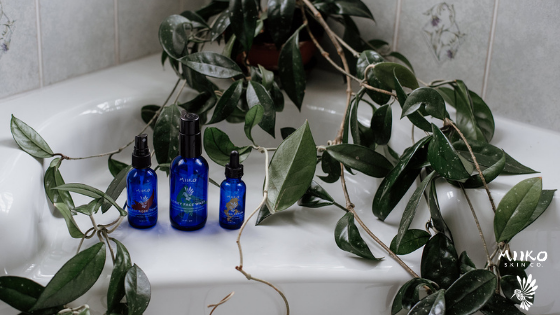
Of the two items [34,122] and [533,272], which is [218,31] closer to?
[34,122]

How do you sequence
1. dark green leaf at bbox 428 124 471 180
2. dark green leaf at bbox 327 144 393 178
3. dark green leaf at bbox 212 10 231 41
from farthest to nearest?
dark green leaf at bbox 212 10 231 41
dark green leaf at bbox 327 144 393 178
dark green leaf at bbox 428 124 471 180

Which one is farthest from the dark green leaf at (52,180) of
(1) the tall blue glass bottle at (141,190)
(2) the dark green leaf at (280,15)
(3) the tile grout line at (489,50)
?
(3) the tile grout line at (489,50)

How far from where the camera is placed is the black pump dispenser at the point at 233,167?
0.78 metres

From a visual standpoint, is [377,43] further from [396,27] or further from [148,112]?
[148,112]

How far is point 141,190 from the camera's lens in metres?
0.80

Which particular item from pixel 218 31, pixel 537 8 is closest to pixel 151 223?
pixel 218 31

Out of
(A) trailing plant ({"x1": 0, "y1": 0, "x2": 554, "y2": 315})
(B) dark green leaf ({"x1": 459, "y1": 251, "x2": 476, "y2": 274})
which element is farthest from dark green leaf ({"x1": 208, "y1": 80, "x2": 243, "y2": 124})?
(B) dark green leaf ({"x1": 459, "y1": 251, "x2": 476, "y2": 274})

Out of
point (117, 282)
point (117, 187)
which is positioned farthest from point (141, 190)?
point (117, 282)

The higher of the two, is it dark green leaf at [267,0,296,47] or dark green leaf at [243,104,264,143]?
dark green leaf at [267,0,296,47]

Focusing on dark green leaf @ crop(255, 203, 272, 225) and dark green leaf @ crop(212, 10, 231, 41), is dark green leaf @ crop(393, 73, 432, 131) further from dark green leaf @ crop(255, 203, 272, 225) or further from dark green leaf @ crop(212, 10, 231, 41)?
dark green leaf @ crop(212, 10, 231, 41)

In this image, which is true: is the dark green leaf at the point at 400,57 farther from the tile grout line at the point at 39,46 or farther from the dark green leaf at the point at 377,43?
the tile grout line at the point at 39,46

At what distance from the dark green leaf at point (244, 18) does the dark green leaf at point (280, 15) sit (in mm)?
71

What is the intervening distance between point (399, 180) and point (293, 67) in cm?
30

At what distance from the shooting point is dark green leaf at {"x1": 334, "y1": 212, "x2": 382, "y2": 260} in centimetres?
75
